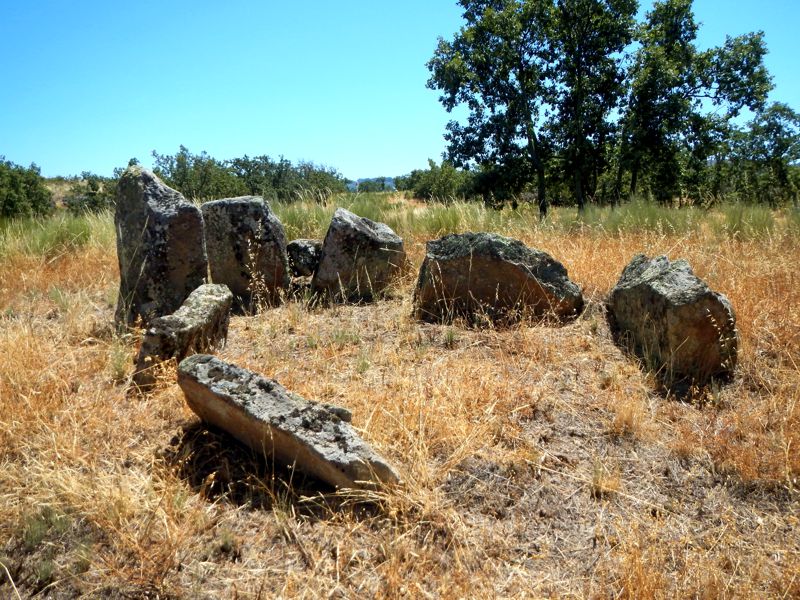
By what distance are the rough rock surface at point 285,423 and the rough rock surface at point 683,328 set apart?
2.42m

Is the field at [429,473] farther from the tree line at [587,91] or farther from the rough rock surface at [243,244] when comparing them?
the tree line at [587,91]

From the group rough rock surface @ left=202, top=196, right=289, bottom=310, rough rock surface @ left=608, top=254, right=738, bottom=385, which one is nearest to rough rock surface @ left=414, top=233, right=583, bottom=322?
rough rock surface @ left=608, top=254, right=738, bottom=385

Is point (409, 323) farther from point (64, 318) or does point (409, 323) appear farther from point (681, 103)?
point (681, 103)

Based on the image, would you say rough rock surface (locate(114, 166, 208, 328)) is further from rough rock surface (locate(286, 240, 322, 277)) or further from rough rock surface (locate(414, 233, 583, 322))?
rough rock surface (locate(414, 233, 583, 322))

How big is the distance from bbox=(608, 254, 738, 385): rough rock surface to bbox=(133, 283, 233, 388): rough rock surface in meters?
3.26

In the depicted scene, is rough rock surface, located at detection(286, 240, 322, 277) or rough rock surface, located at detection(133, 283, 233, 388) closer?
rough rock surface, located at detection(133, 283, 233, 388)

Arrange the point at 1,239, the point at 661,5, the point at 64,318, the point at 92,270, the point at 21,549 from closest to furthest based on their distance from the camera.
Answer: the point at 21,549, the point at 64,318, the point at 92,270, the point at 1,239, the point at 661,5

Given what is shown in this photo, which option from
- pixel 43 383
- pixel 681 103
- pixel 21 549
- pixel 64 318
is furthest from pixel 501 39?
pixel 21 549

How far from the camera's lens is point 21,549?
8.45 ft

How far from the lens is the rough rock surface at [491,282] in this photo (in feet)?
16.1

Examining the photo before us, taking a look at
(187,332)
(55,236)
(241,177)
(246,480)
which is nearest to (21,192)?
(241,177)

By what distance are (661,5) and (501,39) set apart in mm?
5493

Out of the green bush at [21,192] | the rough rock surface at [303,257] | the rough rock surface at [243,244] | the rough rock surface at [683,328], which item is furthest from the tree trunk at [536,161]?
the green bush at [21,192]

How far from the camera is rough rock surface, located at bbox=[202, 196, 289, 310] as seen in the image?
550cm
